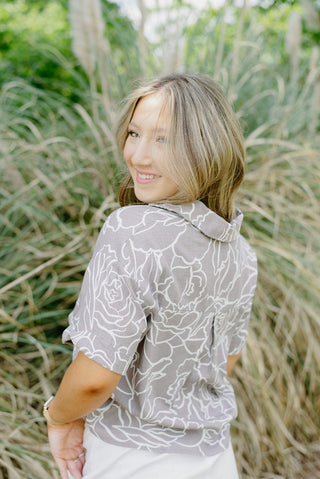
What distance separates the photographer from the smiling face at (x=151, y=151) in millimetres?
970

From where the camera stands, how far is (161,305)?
0.94 m

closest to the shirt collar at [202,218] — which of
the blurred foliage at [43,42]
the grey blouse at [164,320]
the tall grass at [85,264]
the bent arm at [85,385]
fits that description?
the grey blouse at [164,320]

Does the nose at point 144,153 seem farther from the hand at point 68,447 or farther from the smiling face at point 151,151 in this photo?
the hand at point 68,447

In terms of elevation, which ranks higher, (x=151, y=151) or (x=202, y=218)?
(x=151, y=151)

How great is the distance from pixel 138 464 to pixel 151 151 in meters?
0.59

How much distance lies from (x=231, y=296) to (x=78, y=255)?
46.3 inches

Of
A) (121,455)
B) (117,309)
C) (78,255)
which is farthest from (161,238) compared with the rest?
(78,255)

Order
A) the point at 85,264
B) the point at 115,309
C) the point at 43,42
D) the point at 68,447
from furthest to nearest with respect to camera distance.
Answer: the point at 43,42, the point at 85,264, the point at 68,447, the point at 115,309

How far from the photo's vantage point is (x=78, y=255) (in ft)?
7.13

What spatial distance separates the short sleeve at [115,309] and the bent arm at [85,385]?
0.02 metres

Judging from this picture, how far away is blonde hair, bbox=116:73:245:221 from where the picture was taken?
0.95 meters

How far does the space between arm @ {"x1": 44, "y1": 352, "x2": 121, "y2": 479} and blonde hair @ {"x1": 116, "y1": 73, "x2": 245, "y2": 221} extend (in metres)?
0.34

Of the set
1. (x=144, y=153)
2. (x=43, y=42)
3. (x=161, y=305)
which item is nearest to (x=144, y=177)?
(x=144, y=153)

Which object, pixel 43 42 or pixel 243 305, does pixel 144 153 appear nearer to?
pixel 243 305
